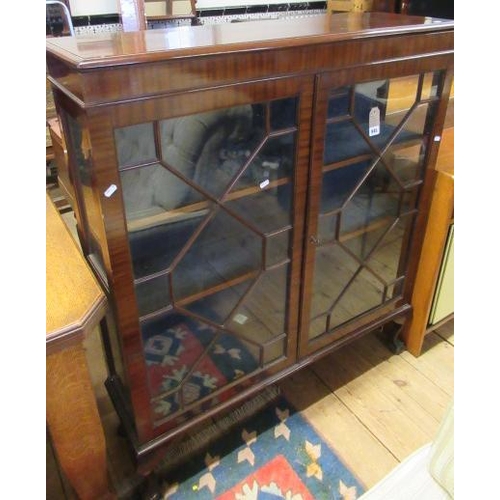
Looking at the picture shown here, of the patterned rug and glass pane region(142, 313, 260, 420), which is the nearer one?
glass pane region(142, 313, 260, 420)

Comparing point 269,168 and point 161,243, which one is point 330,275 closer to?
point 269,168

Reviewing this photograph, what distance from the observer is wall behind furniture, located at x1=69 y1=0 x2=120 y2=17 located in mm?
2410

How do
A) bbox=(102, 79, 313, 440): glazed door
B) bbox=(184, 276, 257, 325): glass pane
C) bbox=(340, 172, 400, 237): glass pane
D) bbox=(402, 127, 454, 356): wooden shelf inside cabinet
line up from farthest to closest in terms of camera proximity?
bbox=(402, 127, 454, 356): wooden shelf inside cabinet < bbox=(340, 172, 400, 237): glass pane < bbox=(184, 276, 257, 325): glass pane < bbox=(102, 79, 313, 440): glazed door

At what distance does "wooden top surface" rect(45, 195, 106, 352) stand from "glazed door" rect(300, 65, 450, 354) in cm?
51

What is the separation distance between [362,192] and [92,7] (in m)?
2.13

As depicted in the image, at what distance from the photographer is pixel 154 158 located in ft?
2.47

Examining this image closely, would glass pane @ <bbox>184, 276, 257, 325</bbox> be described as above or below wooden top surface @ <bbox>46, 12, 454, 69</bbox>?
below

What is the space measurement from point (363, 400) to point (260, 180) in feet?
2.77

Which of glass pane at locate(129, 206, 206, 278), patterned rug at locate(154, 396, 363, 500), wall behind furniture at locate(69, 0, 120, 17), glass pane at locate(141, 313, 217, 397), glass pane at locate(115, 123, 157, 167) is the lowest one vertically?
patterned rug at locate(154, 396, 363, 500)

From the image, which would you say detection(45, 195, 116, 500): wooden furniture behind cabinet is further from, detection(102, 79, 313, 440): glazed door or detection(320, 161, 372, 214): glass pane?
detection(320, 161, 372, 214): glass pane

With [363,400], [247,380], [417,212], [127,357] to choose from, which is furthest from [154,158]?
[363,400]

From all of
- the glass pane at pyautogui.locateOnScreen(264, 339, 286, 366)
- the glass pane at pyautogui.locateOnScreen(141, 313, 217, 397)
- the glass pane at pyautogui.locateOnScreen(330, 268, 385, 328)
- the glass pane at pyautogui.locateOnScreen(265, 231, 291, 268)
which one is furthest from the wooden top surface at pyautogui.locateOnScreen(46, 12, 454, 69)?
the glass pane at pyautogui.locateOnScreen(264, 339, 286, 366)

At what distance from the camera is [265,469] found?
47.0 inches
